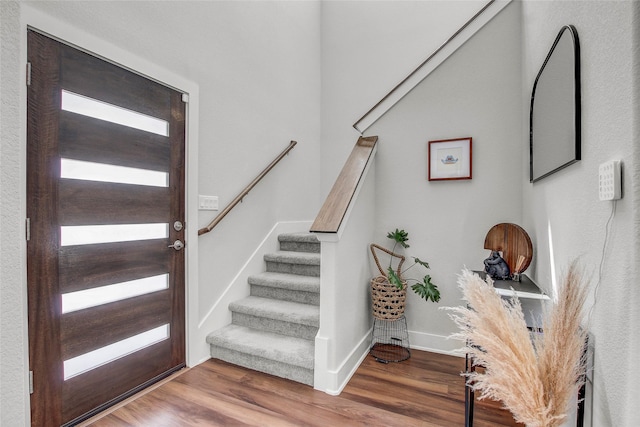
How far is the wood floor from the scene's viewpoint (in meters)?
1.66

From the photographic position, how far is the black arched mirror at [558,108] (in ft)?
3.92

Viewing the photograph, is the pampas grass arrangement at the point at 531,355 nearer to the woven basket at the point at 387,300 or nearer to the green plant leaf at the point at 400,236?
the woven basket at the point at 387,300

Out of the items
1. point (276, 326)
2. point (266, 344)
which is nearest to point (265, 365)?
point (266, 344)

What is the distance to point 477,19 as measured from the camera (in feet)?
8.07

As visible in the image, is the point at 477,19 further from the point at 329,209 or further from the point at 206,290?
the point at 206,290

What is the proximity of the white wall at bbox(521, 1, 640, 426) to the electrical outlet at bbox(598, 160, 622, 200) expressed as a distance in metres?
0.02

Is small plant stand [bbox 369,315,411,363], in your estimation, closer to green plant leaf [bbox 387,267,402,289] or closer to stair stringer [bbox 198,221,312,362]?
green plant leaf [bbox 387,267,402,289]

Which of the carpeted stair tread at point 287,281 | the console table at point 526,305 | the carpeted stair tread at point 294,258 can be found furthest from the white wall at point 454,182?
the carpeted stair tread at point 287,281

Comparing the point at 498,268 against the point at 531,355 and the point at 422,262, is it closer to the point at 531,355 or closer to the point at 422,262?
the point at 422,262

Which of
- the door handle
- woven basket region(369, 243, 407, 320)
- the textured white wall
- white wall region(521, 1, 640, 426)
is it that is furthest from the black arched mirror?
the textured white wall

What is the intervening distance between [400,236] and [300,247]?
1.09m

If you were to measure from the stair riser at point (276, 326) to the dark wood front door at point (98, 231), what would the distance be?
1.57 feet

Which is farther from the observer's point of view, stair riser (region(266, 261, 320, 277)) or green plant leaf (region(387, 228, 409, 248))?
stair riser (region(266, 261, 320, 277))

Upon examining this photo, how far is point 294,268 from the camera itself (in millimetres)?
2875
